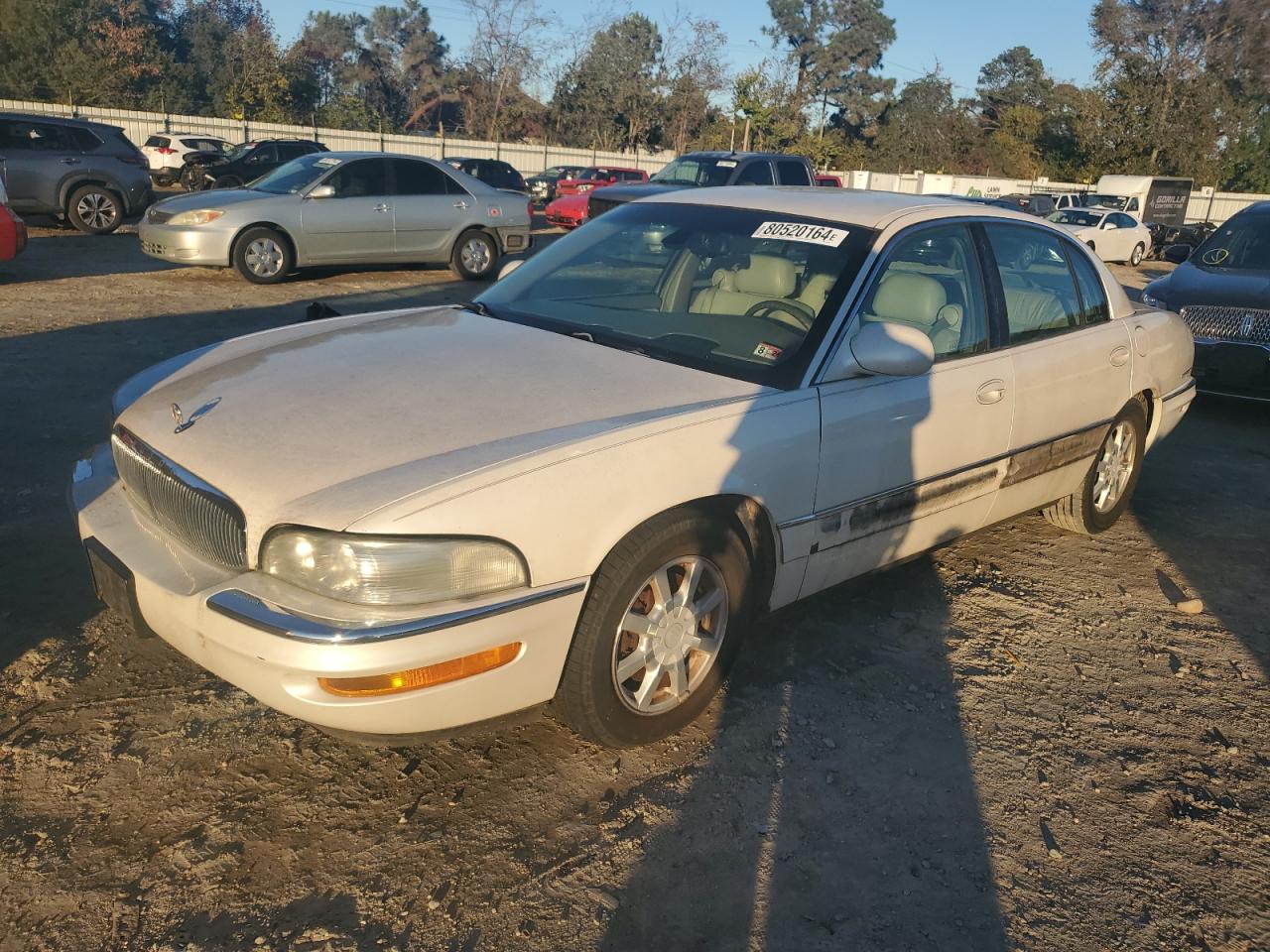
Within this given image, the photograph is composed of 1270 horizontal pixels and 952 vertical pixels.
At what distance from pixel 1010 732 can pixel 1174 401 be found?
2.87 m

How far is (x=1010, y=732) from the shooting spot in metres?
3.24

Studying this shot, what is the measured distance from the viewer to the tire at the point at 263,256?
11086 mm

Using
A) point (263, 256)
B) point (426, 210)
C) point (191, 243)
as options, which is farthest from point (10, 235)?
point (426, 210)

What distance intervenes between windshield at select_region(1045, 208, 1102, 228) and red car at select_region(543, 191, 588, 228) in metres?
10.8

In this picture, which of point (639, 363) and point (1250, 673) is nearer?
point (639, 363)

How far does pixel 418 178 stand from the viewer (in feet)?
40.7

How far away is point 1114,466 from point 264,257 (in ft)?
31.1

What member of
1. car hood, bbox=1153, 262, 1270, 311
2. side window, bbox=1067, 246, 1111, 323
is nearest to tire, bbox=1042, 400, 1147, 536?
side window, bbox=1067, 246, 1111, 323

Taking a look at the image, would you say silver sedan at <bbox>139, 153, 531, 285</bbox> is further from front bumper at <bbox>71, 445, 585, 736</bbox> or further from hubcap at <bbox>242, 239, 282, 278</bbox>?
front bumper at <bbox>71, 445, 585, 736</bbox>

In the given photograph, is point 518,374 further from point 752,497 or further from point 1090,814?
point 1090,814

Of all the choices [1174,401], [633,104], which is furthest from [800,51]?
[1174,401]

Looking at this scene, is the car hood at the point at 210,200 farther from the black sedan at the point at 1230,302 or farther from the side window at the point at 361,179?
the black sedan at the point at 1230,302

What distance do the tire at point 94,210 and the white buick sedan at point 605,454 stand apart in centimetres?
1269

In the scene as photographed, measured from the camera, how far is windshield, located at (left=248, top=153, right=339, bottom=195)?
11.6m
